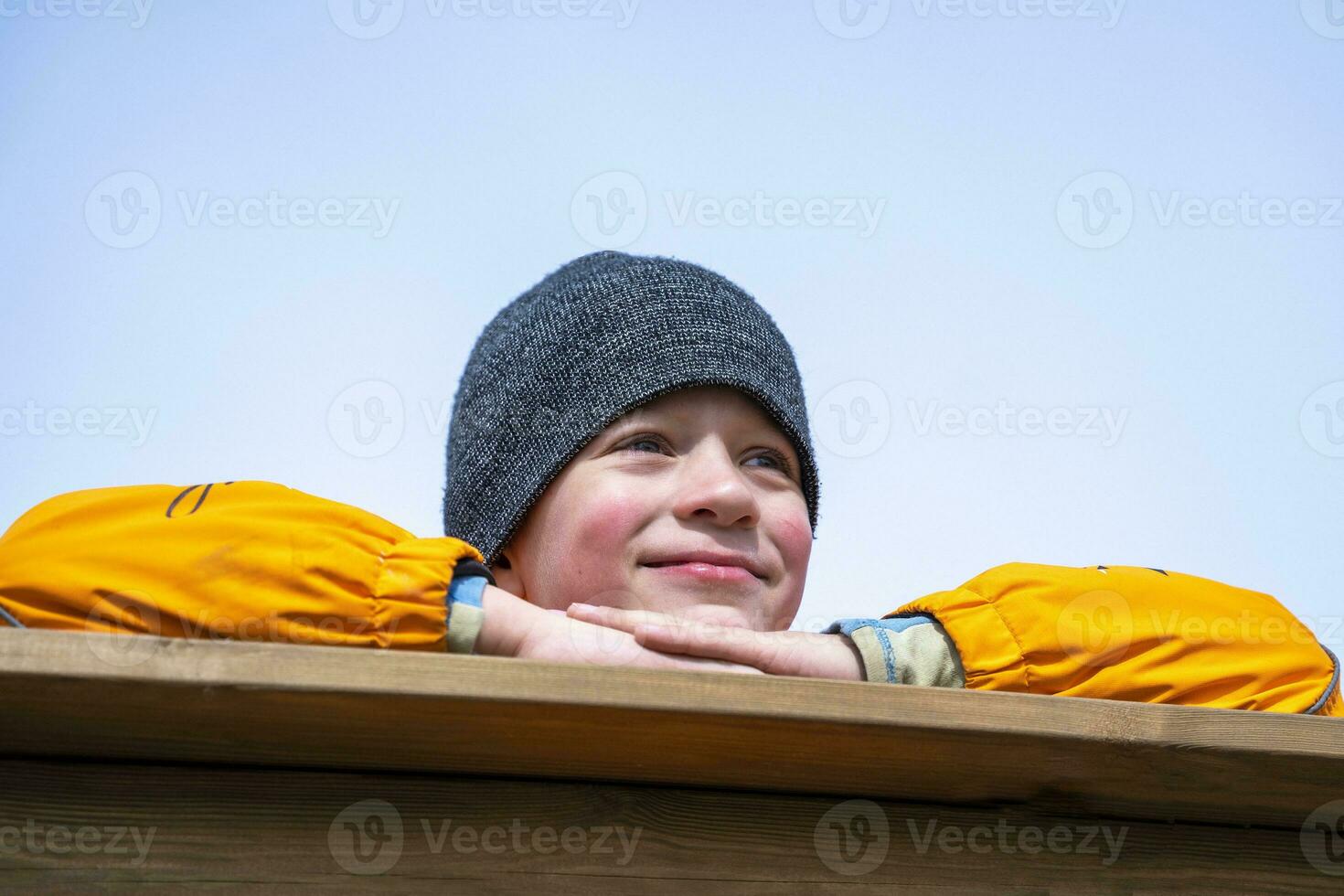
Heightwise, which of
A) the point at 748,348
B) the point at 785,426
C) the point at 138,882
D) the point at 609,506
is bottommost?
the point at 138,882

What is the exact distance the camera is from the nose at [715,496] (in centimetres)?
149

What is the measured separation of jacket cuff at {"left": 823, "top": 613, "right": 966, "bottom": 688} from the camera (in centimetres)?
113

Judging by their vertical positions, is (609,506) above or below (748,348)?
below

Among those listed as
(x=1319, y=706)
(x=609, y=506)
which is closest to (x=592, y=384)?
(x=609, y=506)

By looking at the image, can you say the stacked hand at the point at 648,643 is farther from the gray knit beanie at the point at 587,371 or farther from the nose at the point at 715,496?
the gray knit beanie at the point at 587,371

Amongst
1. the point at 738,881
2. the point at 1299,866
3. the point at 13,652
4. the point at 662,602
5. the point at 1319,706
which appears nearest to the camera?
the point at 13,652

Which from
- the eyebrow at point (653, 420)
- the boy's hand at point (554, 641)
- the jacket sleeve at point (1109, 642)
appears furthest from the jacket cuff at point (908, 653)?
the eyebrow at point (653, 420)

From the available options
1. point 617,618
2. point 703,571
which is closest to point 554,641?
point 617,618

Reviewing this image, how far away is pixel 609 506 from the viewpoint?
1.54 meters

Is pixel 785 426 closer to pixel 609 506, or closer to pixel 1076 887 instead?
pixel 609 506

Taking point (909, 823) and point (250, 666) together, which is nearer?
point (250, 666)

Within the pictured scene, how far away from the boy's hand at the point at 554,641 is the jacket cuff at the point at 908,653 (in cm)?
12

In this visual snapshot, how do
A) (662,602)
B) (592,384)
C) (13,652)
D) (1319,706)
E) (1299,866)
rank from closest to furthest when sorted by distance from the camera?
(13,652) < (1299,866) < (1319,706) < (662,602) < (592,384)

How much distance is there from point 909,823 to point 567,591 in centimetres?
63
